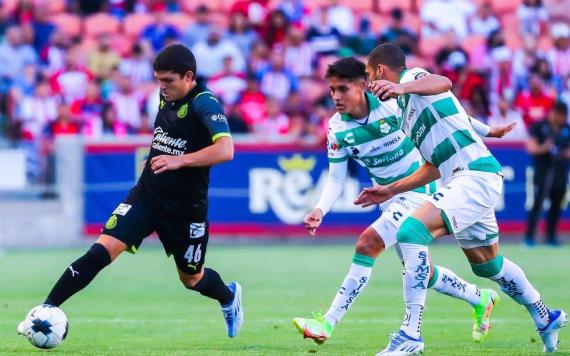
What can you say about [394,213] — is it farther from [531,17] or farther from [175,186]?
[531,17]

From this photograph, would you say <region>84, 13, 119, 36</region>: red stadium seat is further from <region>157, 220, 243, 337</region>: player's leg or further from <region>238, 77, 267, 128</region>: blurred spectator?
<region>157, 220, 243, 337</region>: player's leg

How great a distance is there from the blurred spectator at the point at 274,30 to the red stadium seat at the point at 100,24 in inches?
130

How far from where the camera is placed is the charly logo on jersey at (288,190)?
22141 millimetres

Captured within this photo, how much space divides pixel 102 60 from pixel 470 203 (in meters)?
16.7

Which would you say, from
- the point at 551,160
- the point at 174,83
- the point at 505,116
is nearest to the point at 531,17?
the point at 505,116

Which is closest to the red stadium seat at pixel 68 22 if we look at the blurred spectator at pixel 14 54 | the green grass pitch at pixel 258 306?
the blurred spectator at pixel 14 54

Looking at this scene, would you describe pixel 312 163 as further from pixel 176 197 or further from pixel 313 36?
pixel 176 197

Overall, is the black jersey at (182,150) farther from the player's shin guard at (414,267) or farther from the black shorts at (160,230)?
the player's shin guard at (414,267)

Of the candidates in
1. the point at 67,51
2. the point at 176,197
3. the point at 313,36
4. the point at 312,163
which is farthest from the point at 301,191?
the point at 176,197

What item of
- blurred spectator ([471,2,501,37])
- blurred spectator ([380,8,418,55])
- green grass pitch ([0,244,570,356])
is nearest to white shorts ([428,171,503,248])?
green grass pitch ([0,244,570,356])

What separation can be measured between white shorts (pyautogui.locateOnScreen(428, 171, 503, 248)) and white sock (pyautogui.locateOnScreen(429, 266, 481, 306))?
43.8 inches

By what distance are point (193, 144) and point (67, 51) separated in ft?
52.3

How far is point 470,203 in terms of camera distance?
8.78m

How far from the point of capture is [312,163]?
22266 millimetres
